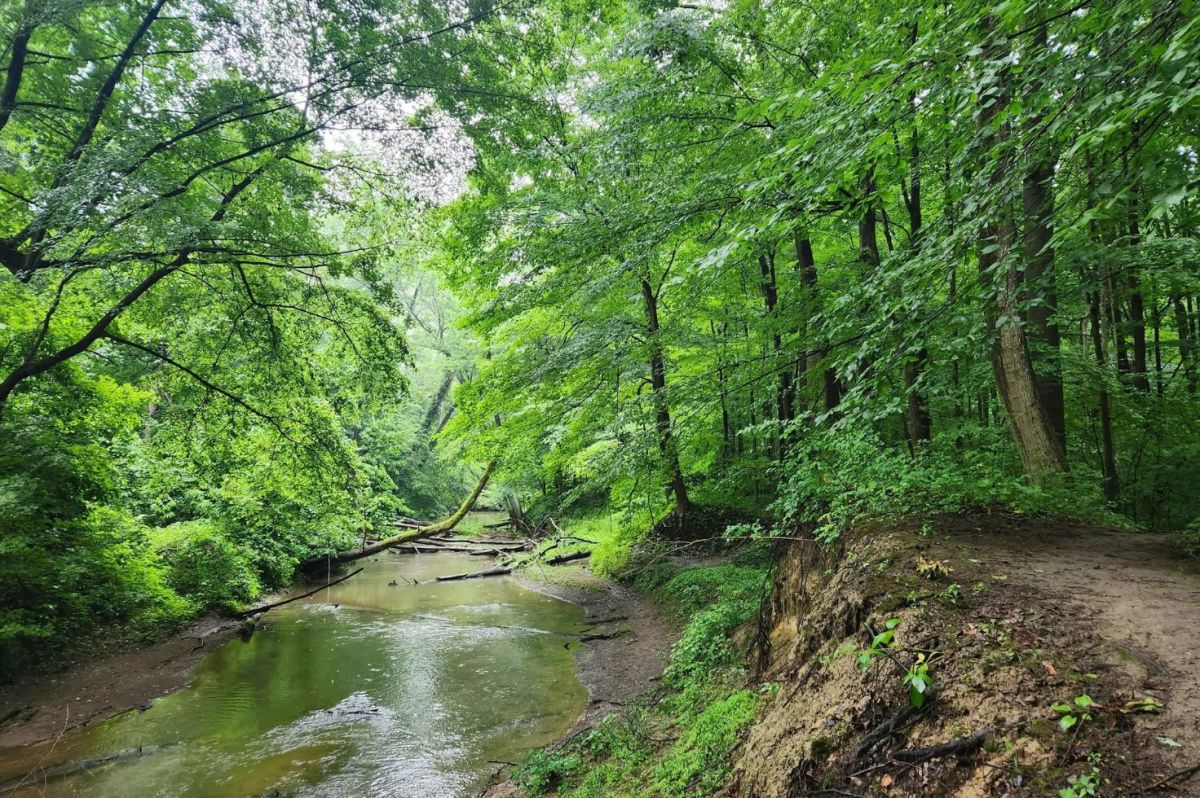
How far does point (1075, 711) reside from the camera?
226cm

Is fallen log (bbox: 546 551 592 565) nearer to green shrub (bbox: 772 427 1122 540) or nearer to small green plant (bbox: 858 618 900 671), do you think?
green shrub (bbox: 772 427 1122 540)

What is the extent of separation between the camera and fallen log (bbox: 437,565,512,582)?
16.9 m

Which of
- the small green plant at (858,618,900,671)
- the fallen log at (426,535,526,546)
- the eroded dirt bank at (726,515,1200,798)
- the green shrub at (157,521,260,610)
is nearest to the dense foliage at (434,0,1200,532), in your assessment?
the eroded dirt bank at (726,515,1200,798)

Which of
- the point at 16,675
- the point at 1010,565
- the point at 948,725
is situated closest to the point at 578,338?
the point at 1010,565

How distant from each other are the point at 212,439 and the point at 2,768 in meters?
4.84

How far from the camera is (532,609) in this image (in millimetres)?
13328

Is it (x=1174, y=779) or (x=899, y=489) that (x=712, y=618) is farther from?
(x=1174, y=779)

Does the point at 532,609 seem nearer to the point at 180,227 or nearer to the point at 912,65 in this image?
the point at 180,227

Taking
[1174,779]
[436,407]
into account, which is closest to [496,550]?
[436,407]

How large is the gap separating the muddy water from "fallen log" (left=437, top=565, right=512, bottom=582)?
4.04 meters

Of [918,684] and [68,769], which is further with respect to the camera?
[68,769]

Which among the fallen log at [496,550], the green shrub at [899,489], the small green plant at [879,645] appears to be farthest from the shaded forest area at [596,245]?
the fallen log at [496,550]

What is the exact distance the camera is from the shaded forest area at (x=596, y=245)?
3.44 m

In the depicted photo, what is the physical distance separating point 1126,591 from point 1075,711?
62.3 inches
